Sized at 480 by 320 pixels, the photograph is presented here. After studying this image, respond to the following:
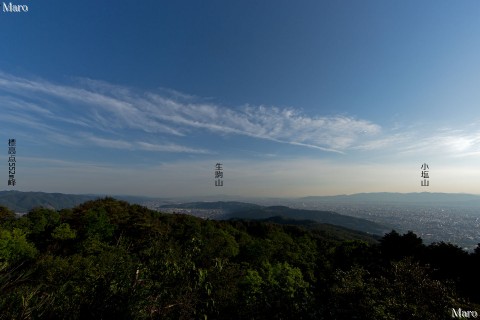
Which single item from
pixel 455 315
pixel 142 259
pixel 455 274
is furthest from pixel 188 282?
pixel 455 274

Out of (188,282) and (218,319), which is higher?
(188,282)

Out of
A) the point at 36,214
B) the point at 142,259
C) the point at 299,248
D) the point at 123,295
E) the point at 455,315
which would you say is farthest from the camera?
the point at 299,248

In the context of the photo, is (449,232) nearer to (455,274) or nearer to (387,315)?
(455,274)

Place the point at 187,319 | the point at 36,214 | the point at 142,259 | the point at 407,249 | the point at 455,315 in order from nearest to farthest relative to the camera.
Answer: the point at 187,319
the point at 455,315
the point at 142,259
the point at 407,249
the point at 36,214

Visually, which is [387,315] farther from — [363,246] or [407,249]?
[363,246]

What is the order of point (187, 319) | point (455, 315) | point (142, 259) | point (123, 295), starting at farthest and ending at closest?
point (142, 259), point (455, 315), point (187, 319), point (123, 295)

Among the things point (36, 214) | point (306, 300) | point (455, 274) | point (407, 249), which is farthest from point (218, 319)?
point (36, 214)

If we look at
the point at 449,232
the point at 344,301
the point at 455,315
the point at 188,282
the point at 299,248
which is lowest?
the point at 449,232

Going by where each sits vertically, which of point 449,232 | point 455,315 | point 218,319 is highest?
point 455,315

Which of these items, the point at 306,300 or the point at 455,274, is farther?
the point at 455,274
